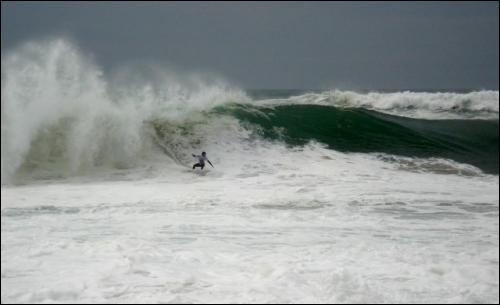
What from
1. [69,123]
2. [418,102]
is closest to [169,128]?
[69,123]

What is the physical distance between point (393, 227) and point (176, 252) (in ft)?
10.0

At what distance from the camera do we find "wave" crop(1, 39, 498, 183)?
10438mm

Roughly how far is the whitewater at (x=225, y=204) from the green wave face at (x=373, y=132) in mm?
117

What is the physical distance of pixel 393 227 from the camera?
20.5 ft

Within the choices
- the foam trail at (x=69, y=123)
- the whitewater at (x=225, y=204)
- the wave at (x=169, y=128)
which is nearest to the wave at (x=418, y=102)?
the wave at (x=169, y=128)

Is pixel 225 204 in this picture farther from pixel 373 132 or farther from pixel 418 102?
pixel 418 102

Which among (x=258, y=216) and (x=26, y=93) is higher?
(x=26, y=93)

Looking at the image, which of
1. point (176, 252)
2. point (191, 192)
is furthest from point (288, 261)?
point (191, 192)

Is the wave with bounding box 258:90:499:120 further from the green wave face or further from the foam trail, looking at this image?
the foam trail

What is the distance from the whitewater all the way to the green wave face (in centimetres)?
12

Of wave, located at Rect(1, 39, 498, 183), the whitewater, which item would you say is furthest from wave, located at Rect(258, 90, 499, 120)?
the whitewater

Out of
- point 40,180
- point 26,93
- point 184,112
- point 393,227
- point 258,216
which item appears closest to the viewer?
point 393,227

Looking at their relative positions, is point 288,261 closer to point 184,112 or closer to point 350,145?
point 350,145

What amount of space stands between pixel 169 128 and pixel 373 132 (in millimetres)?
7717
